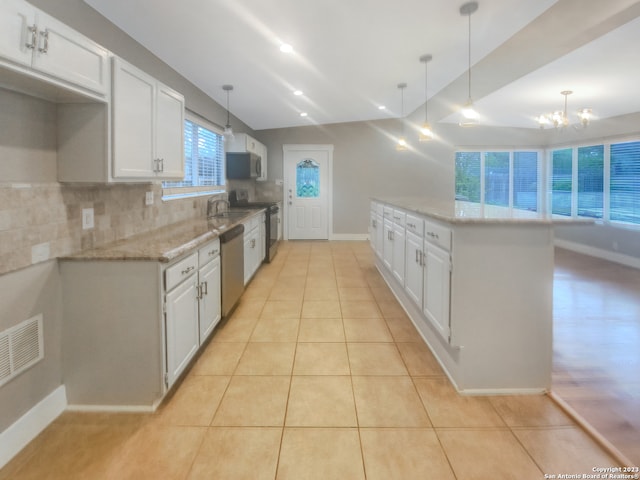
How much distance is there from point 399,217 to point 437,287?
1.24 m

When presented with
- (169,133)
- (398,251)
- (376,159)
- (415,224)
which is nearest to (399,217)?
(398,251)

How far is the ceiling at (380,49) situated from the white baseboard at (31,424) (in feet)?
7.61

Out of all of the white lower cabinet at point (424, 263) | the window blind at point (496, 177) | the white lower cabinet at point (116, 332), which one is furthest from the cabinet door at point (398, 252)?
the window blind at point (496, 177)

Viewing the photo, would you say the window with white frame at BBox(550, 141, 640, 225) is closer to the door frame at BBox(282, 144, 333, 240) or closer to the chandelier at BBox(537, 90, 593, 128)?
the chandelier at BBox(537, 90, 593, 128)

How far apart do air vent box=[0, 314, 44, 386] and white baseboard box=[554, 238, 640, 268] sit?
714cm

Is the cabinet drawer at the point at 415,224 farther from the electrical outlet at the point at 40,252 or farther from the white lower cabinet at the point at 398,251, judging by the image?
the electrical outlet at the point at 40,252

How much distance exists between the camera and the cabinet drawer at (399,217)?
140 inches

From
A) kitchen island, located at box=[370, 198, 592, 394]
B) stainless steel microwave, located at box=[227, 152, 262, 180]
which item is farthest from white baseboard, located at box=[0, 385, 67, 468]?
stainless steel microwave, located at box=[227, 152, 262, 180]

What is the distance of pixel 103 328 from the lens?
6.87ft

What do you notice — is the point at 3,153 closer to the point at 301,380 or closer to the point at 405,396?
the point at 301,380

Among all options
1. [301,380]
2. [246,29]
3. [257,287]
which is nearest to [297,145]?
[257,287]

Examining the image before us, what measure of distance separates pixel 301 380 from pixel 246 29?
2.62m

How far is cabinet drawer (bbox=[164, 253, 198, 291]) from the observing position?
7.03 feet

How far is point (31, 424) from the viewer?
1889mm
